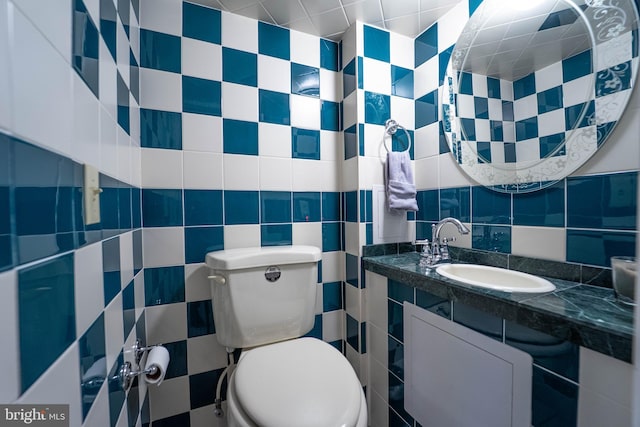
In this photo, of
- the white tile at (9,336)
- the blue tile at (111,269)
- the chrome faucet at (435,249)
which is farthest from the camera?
the chrome faucet at (435,249)

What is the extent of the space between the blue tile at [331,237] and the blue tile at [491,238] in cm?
62

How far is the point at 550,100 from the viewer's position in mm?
847

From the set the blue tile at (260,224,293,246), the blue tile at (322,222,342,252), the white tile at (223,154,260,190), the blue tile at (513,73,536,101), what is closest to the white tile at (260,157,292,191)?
the white tile at (223,154,260,190)

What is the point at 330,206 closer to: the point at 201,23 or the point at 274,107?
the point at 274,107

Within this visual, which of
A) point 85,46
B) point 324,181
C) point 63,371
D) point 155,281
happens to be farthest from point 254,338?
point 85,46

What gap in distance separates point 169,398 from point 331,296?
81cm

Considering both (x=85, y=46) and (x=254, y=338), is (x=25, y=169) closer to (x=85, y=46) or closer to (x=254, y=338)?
(x=85, y=46)

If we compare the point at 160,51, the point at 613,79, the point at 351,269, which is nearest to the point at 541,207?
the point at 613,79

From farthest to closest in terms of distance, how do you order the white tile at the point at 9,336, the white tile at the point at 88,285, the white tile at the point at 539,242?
the white tile at the point at 539,242
the white tile at the point at 88,285
the white tile at the point at 9,336

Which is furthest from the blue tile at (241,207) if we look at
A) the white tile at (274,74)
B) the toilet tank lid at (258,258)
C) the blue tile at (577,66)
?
the blue tile at (577,66)

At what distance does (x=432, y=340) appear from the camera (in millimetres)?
896

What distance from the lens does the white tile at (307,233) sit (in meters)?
1.24

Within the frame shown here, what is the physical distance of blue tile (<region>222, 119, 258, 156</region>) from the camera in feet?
3.64

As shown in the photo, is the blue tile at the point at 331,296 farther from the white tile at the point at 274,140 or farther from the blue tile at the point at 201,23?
the blue tile at the point at 201,23
